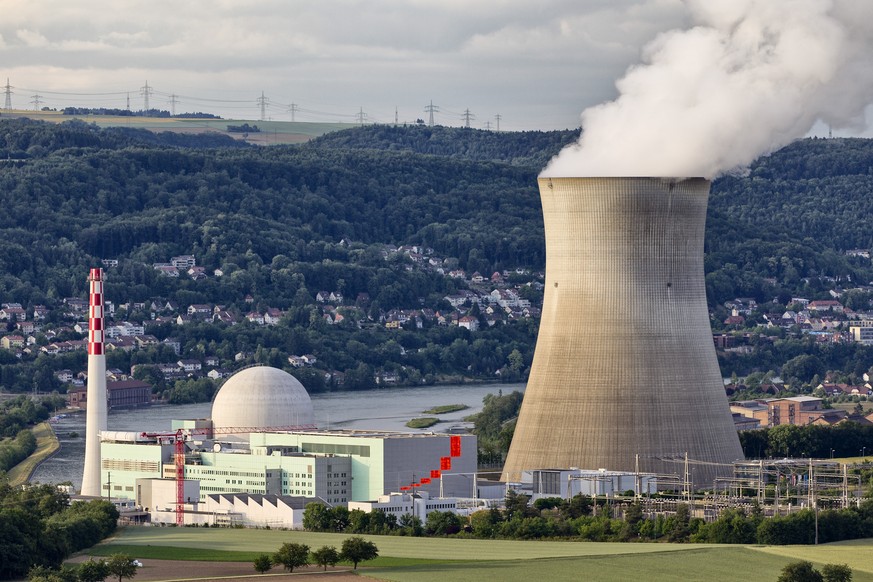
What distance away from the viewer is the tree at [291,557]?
120ft

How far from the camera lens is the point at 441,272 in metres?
148

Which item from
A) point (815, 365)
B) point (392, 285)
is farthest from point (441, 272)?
point (815, 365)

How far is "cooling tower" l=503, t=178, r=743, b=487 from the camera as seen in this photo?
43594 mm

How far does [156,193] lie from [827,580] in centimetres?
11917

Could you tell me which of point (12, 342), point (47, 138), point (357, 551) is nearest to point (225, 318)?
point (12, 342)

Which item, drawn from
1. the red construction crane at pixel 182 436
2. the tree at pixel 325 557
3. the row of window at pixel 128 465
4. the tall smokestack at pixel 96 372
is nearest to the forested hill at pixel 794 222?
the tall smokestack at pixel 96 372

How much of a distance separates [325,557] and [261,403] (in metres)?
17.5

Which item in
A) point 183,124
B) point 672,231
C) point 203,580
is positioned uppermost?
point 183,124

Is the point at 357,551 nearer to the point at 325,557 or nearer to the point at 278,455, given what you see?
the point at 325,557

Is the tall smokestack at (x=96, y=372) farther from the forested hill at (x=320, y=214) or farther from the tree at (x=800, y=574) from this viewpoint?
the forested hill at (x=320, y=214)

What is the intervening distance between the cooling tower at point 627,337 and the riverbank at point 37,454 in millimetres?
20502

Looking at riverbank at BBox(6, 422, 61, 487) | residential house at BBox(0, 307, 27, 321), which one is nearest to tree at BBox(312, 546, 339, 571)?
riverbank at BBox(6, 422, 61, 487)

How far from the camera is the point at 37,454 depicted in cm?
7081

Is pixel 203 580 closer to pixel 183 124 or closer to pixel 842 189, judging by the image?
pixel 842 189
